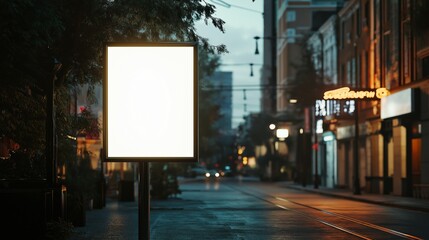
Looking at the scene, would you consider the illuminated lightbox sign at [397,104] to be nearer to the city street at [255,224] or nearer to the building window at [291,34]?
the city street at [255,224]

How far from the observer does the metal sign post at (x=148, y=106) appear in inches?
338

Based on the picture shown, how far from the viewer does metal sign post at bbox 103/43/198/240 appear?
859 centimetres

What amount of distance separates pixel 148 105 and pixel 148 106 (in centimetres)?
1

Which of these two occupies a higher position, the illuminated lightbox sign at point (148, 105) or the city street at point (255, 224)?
the illuminated lightbox sign at point (148, 105)

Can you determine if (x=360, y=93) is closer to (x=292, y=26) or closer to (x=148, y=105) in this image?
(x=148, y=105)

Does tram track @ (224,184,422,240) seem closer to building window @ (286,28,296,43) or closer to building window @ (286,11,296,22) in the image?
building window @ (286,28,296,43)

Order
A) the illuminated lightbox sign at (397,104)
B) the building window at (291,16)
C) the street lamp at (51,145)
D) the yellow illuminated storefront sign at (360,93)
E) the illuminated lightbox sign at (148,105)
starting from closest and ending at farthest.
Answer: the illuminated lightbox sign at (148,105), the street lamp at (51,145), the illuminated lightbox sign at (397,104), the yellow illuminated storefront sign at (360,93), the building window at (291,16)

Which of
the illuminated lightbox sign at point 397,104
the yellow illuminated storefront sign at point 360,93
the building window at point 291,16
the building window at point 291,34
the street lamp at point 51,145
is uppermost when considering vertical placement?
the building window at point 291,16

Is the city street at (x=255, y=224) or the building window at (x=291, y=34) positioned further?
the building window at (x=291, y=34)

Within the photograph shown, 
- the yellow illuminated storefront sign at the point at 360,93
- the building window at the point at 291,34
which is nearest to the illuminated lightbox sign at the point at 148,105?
the yellow illuminated storefront sign at the point at 360,93

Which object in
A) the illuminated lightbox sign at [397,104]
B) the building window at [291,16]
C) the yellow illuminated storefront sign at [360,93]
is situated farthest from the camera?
the building window at [291,16]

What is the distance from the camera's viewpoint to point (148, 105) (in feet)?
28.3

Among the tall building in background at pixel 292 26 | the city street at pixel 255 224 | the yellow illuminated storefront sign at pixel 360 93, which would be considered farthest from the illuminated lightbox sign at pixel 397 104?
the tall building in background at pixel 292 26

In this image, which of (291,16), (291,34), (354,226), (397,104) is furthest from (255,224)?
(291,16)
